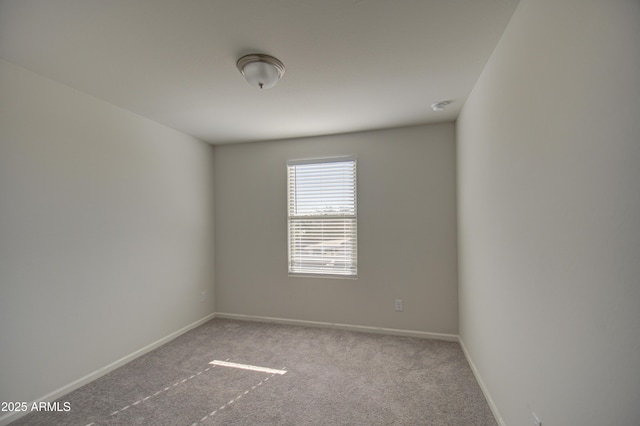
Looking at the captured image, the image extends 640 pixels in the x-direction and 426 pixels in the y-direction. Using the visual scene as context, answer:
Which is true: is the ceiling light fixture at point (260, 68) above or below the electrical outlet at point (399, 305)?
above

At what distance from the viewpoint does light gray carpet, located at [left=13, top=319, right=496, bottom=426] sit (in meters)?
1.92

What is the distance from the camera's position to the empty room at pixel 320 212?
995 mm

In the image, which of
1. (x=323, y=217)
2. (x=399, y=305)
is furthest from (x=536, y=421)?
(x=323, y=217)

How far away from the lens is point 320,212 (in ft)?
11.9

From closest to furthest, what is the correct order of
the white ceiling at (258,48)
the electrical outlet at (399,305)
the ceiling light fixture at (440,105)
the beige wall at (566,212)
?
the beige wall at (566,212), the white ceiling at (258,48), the ceiling light fixture at (440,105), the electrical outlet at (399,305)

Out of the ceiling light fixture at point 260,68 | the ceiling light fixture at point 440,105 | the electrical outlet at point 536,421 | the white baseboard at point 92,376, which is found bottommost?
the white baseboard at point 92,376

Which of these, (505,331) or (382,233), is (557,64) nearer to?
(505,331)

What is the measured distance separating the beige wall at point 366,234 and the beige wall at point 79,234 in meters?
0.73

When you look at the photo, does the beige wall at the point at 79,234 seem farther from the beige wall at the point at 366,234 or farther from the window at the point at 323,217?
the window at the point at 323,217

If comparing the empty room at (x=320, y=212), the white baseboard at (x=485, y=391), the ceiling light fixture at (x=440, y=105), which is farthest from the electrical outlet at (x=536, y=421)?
the ceiling light fixture at (x=440, y=105)

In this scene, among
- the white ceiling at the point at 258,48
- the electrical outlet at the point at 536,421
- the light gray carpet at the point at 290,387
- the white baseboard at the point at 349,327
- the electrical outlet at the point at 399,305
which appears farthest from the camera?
the electrical outlet at the point at 399,305

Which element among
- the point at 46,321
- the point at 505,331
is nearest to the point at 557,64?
the point at 505,331

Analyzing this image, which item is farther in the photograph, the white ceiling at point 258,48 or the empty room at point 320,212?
the white ceiling at point 258,48

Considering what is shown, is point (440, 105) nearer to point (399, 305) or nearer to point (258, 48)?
point (258, 48)
